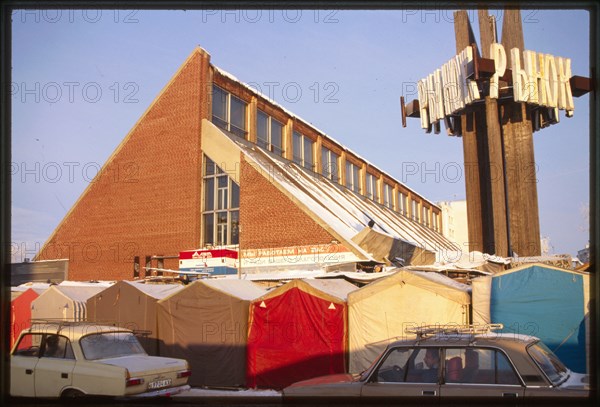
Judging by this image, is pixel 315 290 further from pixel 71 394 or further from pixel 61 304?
pixel 61 304

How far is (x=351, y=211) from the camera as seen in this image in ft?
104

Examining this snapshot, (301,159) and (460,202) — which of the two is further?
(460,202)

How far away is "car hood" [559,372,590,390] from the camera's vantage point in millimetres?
7289

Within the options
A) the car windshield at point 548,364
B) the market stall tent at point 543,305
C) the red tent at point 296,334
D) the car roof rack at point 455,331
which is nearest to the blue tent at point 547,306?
the market stall tent at point 543,305

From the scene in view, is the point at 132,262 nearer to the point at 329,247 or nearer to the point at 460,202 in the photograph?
the point at 329,247

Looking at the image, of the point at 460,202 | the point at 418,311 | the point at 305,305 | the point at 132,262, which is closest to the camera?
the point at 418,311

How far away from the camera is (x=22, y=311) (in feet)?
72.4

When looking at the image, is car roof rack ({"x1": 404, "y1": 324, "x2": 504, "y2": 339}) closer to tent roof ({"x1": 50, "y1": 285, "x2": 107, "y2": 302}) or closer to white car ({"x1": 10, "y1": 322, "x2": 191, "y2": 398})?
white car ({"x1": 10, "y1": 322, "x2": 191, "y2": 398})

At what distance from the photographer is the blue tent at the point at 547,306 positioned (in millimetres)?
13641

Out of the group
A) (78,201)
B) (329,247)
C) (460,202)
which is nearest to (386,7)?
(329,247)

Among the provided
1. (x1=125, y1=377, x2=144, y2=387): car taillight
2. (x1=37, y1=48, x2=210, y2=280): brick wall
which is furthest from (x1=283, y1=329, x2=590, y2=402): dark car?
(x1=37, y1=48, x2=210, y2=280): brick wall

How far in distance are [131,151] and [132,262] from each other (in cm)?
614

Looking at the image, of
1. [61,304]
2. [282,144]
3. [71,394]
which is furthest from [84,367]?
[282,144]

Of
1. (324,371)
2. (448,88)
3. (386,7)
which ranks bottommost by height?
(324,371)
